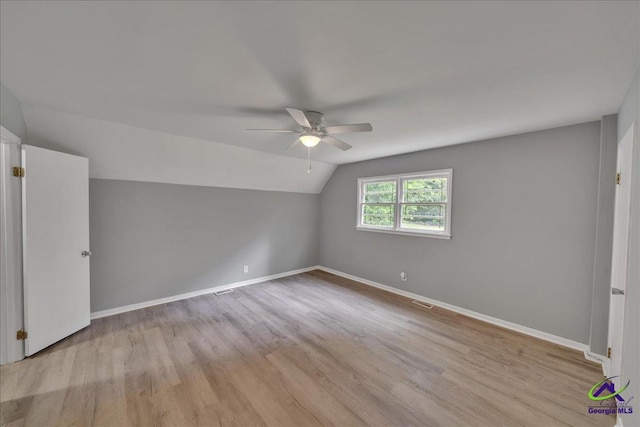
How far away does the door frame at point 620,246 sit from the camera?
5.71 feet

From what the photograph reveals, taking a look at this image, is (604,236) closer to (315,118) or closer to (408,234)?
(408,234)

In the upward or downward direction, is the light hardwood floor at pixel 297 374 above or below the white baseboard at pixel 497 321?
below

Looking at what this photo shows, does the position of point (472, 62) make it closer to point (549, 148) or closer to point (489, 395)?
point (549, 148)

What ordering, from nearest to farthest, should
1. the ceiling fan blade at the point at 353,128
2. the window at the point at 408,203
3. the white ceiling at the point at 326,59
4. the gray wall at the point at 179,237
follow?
the white ceiling at the point at 326,59, the ceiling fan blade at the point at 353,128, the gray wall at the point at 179,237, the window at the point at 408,203

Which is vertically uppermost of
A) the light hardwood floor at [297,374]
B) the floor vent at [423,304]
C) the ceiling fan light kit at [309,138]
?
the ceiling fan light kit at [309,138]

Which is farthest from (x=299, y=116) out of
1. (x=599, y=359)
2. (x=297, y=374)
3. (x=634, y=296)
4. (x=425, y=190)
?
(x=599, y=359)

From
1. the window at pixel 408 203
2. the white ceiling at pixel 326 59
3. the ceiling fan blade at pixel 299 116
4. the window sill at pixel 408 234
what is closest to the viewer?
the white ceiling at pixel 326 59

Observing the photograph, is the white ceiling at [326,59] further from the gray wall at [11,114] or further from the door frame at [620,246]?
the door frame at [620,246]

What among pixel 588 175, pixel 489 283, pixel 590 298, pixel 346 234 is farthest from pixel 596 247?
pixel 346 234

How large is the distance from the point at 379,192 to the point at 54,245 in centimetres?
460

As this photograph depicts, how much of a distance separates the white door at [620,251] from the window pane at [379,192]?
2.60 metres

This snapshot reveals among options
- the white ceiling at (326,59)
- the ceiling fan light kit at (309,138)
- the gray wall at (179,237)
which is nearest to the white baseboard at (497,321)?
the gray wall at (179,237)

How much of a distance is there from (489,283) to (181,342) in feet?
13.0

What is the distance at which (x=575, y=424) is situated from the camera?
1.65 metres
